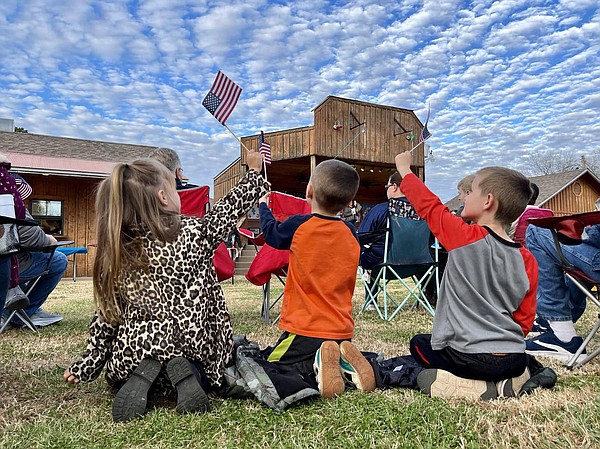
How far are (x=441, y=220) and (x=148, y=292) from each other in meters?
1.28

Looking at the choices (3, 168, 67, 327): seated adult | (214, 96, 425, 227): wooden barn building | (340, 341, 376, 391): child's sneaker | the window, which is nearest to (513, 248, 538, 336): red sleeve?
(340, 341, 376, 391): child's sneaker

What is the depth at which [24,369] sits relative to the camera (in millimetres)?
2580

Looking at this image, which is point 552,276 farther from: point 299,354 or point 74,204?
point 74,204

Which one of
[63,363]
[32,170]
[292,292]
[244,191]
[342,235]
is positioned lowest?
[63,363]

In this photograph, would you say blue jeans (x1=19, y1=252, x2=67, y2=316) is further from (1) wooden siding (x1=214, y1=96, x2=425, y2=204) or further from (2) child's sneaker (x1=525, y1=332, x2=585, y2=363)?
(1) wooden siding (x1=214, y1=96, x2=425, y2=204)

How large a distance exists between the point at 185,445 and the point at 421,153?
17602mm

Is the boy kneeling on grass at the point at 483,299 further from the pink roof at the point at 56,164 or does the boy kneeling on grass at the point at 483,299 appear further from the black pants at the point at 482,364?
the pink roof at the point at 56,164

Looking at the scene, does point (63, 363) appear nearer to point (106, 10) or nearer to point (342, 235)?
point (342, 235)

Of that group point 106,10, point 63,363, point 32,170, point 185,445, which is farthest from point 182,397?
point 32,170

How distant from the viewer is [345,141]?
53.5 feet

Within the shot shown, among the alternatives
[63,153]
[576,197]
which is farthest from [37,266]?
[576,197]

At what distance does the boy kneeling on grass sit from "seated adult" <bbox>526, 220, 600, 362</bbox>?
0.95 m

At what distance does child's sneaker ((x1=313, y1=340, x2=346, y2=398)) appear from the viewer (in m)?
1.94

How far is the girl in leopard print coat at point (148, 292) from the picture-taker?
6.18 feet
